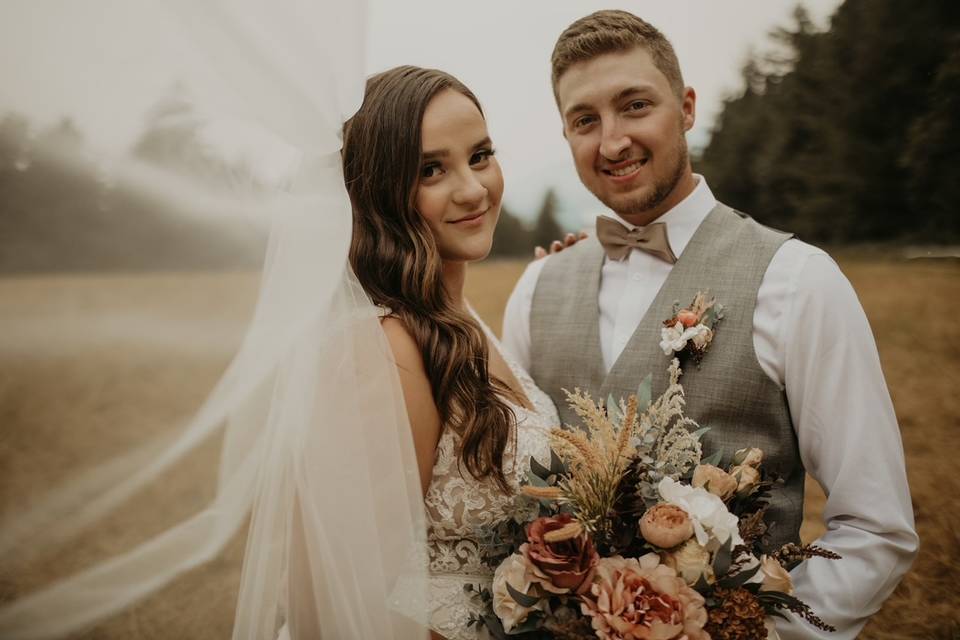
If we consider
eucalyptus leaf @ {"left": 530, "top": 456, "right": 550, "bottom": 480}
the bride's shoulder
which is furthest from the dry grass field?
eucalyptus leaf @ {"left": 530, "top": 456, "right": 550, "bottom": 480}

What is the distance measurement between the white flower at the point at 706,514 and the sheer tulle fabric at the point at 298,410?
0.63 metres

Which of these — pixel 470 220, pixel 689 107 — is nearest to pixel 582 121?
pixel 689 107

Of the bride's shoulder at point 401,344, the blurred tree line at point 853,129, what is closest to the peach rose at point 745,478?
the bride's shoulder at point 401,344

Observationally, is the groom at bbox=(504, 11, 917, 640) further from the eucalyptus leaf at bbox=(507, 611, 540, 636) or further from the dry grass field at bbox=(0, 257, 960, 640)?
the dry grass field at bbox=(0, 257, 960, 640)

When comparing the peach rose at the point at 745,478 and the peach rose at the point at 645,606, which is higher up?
the peach rose at the point at 745,478

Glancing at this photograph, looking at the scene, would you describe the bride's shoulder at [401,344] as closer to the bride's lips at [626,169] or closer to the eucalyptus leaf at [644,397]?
the eucalyptus leaf at [644,397]

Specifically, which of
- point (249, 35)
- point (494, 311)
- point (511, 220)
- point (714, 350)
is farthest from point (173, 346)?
point (511, 220)

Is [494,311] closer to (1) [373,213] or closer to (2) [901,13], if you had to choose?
(1) [373,213]

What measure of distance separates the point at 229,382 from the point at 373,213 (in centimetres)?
72

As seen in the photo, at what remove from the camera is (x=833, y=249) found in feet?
52.4

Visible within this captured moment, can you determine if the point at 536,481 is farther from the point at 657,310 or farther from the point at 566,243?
the point at 566,243

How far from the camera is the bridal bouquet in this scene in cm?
144

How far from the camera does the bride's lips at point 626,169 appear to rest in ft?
8.20

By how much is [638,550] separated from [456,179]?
1195 millimetres
